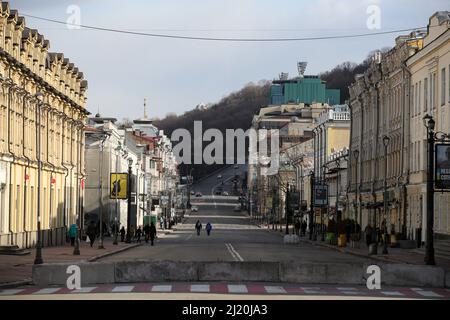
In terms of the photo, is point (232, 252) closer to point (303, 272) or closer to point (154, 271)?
point (303, 272)

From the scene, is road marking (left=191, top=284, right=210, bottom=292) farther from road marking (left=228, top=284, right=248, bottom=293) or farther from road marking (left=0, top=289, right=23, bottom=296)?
road marking (left=0, top=289, right=23, bottom=296)

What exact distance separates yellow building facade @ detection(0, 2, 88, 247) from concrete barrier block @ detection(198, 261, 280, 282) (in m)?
13.9

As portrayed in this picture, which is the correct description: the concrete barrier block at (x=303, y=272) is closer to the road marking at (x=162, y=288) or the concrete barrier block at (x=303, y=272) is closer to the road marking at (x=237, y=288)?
the road marking at (x=237, y=288)

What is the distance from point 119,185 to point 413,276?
50447 millimetres

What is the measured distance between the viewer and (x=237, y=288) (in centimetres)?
3381

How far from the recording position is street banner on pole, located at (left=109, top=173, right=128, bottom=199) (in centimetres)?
8412

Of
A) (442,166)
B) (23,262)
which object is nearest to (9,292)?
(23,262)

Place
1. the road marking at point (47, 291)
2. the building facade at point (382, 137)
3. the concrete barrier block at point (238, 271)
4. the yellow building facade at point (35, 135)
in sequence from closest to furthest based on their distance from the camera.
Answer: the road marking at point (47, 291) → the concrete barrier block at point (238, 271) → the yellow building facade at point (35, 135) → the building facade at point (382, 137)

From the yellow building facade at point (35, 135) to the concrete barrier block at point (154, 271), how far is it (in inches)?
513

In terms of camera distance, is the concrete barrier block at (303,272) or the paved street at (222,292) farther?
the concrete barrier block at (303,272)

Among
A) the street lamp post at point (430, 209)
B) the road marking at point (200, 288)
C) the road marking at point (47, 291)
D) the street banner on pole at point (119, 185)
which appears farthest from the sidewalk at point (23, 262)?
the street banner on pole at point (119, 185)

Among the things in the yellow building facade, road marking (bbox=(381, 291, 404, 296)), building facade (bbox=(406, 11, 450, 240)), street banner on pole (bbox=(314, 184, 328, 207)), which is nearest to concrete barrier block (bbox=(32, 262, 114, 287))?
road marking (bbox=(381, 291, 404, 296))

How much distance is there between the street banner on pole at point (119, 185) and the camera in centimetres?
8412

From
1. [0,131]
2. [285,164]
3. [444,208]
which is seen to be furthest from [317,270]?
[285,164]
